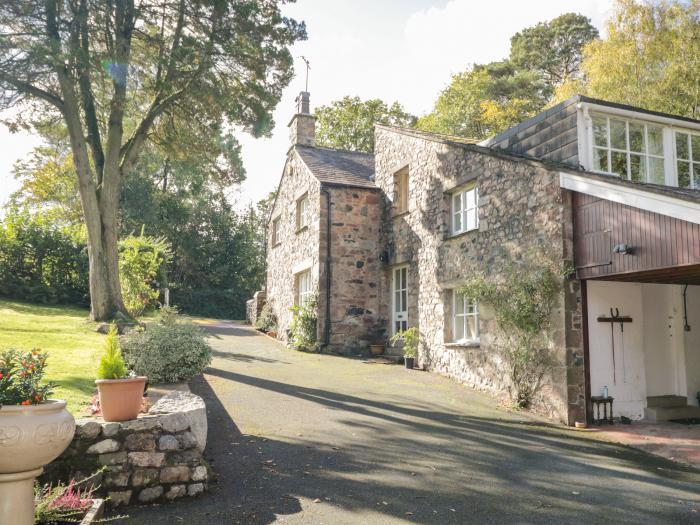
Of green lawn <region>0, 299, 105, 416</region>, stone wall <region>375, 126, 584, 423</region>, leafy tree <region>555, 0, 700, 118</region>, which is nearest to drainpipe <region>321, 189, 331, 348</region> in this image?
stone wall <region>375, 126, 584, 423</region>

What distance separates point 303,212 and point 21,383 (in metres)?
13.7

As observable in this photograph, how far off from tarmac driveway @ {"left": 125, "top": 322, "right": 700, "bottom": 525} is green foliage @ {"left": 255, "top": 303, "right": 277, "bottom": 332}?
34.2ft

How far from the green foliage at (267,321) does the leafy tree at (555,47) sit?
21332 mm

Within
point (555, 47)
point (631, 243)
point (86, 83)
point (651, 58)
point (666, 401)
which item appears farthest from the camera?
point (555, 47)

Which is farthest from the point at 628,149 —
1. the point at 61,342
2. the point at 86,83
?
the point at 86,83

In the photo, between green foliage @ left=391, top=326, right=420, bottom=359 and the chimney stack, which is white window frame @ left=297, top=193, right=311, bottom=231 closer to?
the chimney stack

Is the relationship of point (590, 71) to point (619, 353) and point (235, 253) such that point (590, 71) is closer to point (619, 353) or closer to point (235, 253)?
point (619, 353)

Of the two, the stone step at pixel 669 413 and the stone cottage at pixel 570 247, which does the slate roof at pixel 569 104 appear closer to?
the stone cottage at pixel 570 247

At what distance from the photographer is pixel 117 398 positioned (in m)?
4.27

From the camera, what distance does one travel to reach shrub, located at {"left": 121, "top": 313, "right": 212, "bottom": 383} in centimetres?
706

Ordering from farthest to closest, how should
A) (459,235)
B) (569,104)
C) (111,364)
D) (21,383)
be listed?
(459,235), (569,104), (111,364), (21,383)

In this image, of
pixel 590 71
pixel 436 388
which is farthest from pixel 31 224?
pixel 590 71

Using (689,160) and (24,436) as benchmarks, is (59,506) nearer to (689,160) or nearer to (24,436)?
(24,436)

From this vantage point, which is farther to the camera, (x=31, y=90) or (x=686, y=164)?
(x=31, y=90)
